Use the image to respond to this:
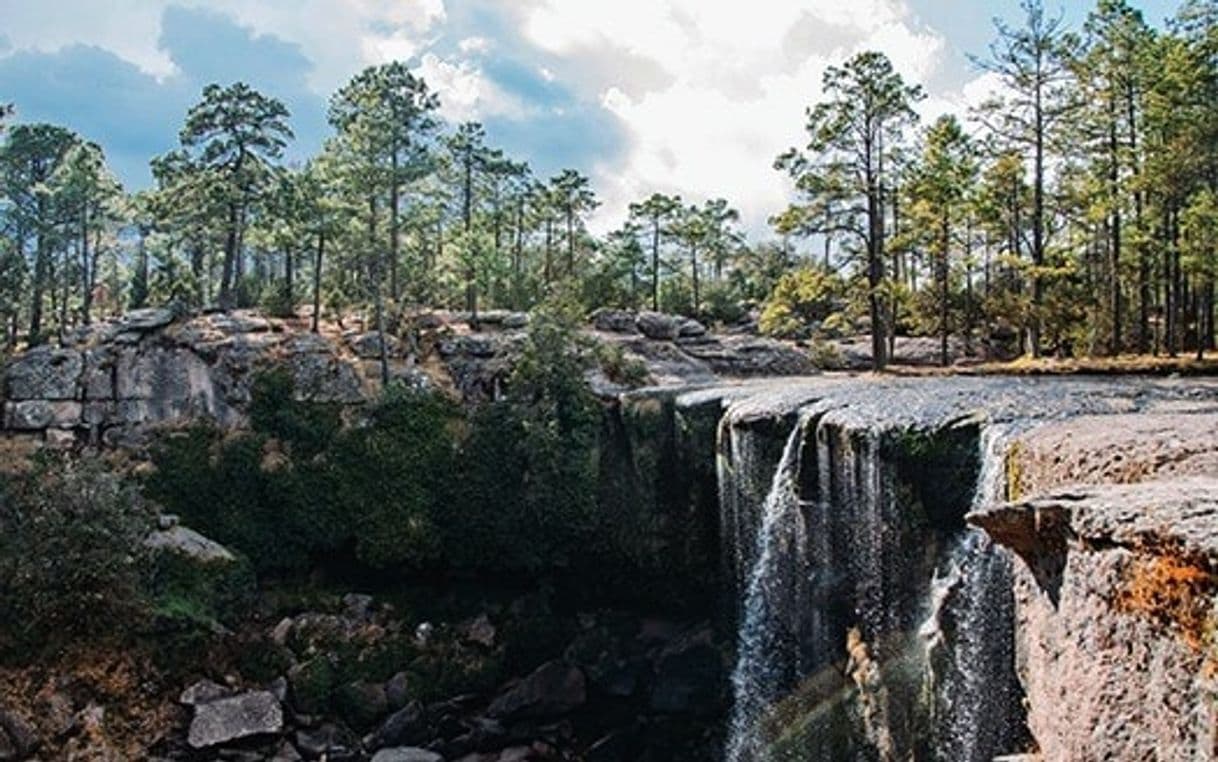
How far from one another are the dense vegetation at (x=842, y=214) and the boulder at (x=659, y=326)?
7322 mm

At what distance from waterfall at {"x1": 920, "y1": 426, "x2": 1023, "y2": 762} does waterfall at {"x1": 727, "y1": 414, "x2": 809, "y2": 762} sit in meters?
4.28

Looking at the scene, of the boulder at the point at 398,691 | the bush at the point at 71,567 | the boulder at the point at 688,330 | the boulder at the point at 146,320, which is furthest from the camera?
the boulder at the point at 688,330

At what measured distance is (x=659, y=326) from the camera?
128 ft

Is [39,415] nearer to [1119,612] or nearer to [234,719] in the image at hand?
[234,719]

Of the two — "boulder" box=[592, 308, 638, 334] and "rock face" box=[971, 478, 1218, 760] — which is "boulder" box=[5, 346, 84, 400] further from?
"rock face" box=[971, 478, 1218, 760]

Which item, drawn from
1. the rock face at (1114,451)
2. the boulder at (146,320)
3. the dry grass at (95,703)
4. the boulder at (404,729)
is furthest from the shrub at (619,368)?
the rock face at (1114,451)

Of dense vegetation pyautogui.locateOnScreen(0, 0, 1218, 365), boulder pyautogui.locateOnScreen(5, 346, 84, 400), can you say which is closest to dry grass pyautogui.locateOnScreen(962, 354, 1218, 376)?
dense vegetation pyautogui.locateOnScreen(0, 0, 1218, 365)

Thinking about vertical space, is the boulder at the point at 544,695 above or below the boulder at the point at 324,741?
above

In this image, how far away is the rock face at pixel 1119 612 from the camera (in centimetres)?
479

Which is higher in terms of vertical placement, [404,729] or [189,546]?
[189,546]

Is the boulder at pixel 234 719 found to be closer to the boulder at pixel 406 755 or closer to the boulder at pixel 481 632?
the boulder at pixel 406 755

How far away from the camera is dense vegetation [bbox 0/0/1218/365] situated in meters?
26.2

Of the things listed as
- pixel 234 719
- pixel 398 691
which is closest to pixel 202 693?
pixel 234 719

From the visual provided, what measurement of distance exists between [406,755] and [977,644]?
13.1 metres
